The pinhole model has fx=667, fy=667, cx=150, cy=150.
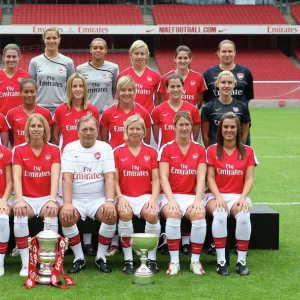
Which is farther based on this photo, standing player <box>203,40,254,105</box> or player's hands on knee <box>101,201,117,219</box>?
standing player <box>203,40,254,105</box>

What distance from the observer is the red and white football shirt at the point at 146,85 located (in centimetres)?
685

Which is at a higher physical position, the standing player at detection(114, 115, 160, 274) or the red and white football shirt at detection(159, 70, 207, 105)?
the red and white football shirt at detection(159, 70, 207, 105)

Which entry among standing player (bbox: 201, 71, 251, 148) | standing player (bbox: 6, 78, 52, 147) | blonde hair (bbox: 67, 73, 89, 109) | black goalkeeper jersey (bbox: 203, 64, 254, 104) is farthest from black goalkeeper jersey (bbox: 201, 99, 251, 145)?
standing player (bbox: 6, 78, 52, 147)

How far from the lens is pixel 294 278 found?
5.08 m

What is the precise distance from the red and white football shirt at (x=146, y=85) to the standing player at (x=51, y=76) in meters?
0.63

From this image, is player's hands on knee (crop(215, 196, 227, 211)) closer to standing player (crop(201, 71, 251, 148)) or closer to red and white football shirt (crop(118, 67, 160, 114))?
standing player (crop(201, 71, 251, 148))

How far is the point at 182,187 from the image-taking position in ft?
18.3

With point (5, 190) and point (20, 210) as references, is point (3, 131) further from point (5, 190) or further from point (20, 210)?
point (20, 210)

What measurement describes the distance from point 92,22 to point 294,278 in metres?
32.5

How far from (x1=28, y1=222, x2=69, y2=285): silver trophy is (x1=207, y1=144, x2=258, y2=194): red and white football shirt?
145 cm

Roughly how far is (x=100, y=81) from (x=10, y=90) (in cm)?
92

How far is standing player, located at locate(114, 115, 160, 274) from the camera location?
5359 mm

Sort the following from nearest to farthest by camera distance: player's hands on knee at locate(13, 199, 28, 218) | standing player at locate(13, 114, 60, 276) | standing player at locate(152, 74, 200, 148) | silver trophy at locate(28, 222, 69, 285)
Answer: silver trophy at locate(28, 222, 69, 285) < player's hands on knee at locate(13, 199, 28, 218) < standing player at locate(13, 114, 60, 276) < standing player at locate(152, 74, 200, 148)

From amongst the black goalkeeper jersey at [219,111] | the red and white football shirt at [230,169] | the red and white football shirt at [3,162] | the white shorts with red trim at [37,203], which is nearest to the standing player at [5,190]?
the red and white football shirt at [3,162]
